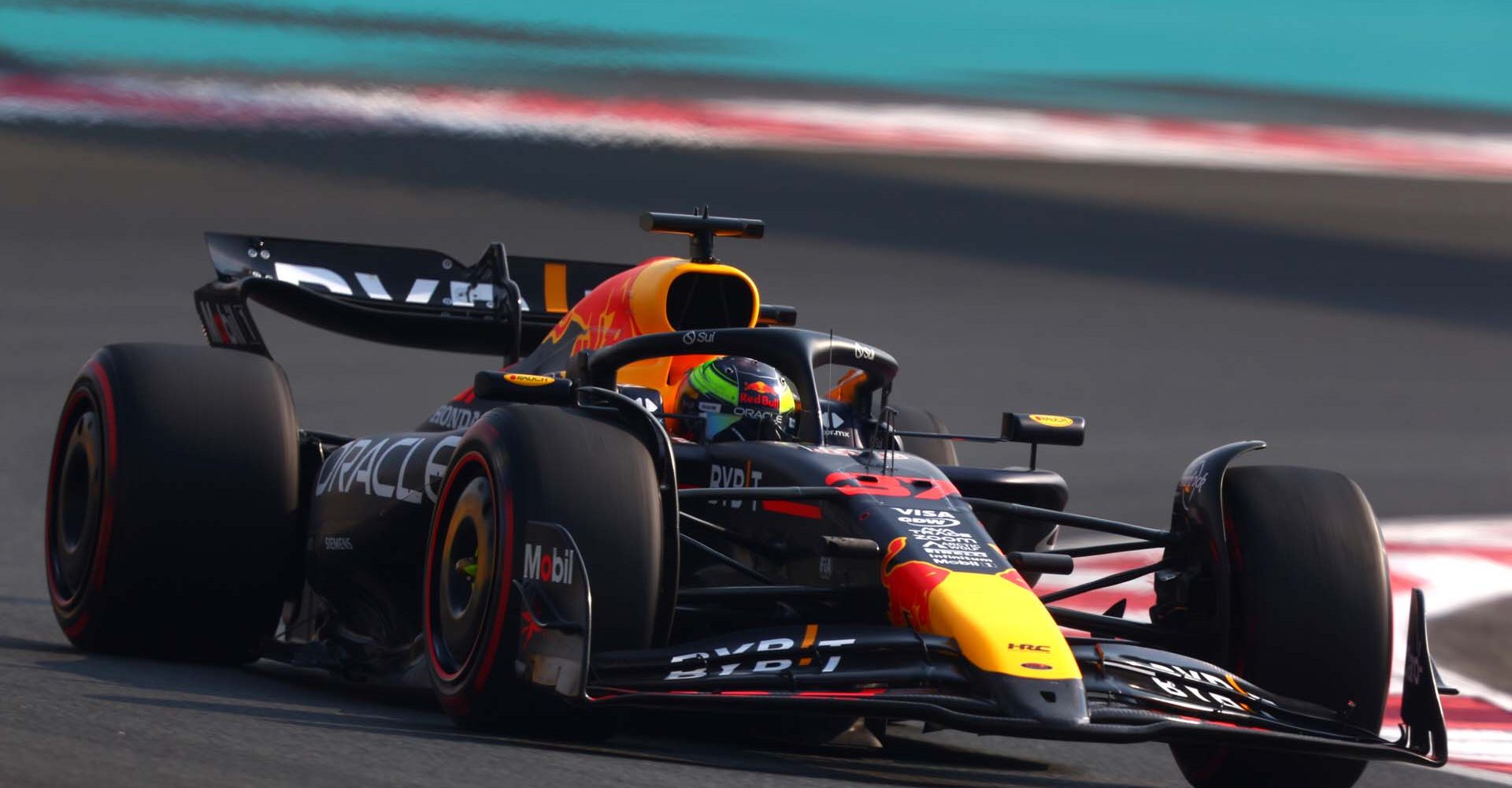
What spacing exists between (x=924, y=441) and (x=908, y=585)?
3450mm

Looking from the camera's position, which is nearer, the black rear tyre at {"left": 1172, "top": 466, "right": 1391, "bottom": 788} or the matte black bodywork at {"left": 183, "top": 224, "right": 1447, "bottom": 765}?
the matte black bodywork at {"left": 183, "top": 224, "right": 1447, "bottom": 765}

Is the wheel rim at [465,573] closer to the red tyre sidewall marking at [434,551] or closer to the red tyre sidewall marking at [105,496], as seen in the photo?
the red tyre sidewall marking at [434,551]

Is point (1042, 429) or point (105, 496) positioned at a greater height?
point (1042, 429)

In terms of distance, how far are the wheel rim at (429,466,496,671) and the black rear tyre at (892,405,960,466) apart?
2812 mm

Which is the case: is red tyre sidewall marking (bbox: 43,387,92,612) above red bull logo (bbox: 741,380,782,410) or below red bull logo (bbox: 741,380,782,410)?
below

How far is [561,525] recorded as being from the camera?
18.7 ft

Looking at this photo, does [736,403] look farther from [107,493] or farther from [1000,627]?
[107,493]

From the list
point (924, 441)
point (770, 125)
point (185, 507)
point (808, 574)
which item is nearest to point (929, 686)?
point (808, 574)

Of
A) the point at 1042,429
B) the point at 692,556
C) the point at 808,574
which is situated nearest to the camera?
the point at 808,574

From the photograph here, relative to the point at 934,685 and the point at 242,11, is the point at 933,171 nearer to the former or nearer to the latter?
the point at 242,11

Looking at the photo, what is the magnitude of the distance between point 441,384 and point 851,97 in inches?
598

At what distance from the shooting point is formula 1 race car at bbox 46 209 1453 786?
5.54 metres

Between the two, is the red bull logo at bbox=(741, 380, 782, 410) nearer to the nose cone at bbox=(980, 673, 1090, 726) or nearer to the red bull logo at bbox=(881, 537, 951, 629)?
the red bull logo at bbox=(881, 537, 951, 629)

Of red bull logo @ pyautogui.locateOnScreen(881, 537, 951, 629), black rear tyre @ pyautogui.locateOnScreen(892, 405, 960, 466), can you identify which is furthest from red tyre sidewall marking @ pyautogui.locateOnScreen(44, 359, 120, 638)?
black rear tyre @ pyautogui.locateOnScreen(892, 405, 960, 466)
